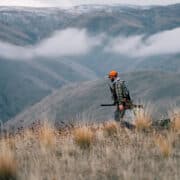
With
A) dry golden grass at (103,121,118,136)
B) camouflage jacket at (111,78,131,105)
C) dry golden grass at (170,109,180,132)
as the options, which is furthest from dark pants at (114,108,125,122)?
dry golden grass at (170,109,180,132)

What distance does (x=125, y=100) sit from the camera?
49.6 feet

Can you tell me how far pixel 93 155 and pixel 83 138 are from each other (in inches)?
56.4

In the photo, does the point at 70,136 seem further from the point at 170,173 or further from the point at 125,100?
the point at 170,173

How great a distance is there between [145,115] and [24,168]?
497 cm

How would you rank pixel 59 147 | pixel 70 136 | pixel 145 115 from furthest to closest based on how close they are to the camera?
pixel 145 115
pixel 70 136
pixel 59 147

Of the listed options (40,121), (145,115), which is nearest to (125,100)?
(145,115)

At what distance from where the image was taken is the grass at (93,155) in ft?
31.2

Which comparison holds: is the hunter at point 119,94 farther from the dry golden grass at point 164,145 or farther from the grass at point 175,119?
the dry golden grass at point 164,145

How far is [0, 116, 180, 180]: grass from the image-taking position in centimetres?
952

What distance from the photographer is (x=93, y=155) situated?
10844mm

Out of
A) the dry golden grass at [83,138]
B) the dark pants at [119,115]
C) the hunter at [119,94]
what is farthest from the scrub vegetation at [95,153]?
the hunter at [119,94]

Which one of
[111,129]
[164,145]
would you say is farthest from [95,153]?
[111,129]

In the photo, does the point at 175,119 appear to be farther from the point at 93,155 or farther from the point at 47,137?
the point at 93,155

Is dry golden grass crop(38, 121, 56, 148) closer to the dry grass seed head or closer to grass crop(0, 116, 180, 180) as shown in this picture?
grass crop(0, 116, 180, 180)
